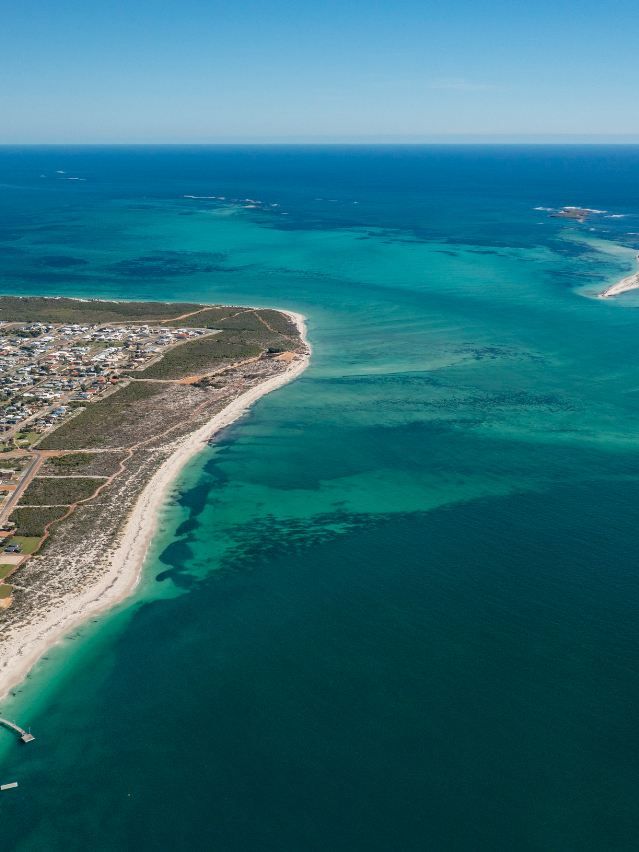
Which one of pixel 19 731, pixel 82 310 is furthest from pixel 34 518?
pixel 82 310

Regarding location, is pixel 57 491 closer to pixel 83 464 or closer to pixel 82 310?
pixel 83 464

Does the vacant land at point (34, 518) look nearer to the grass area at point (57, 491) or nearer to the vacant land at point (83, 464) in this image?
the grass area at point (57, 491)

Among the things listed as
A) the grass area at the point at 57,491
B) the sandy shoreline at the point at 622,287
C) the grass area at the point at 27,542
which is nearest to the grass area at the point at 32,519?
the grass area at the point at 27,542

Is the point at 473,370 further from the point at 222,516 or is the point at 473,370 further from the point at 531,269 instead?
the point at 531,269

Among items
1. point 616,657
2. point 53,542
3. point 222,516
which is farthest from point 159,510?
point 616,657

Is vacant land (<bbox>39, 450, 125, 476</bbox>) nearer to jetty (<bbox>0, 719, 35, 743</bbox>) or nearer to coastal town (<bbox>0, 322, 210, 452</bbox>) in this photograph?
coastal town (<bbox>0, 322, 210, 452</bbox>)
